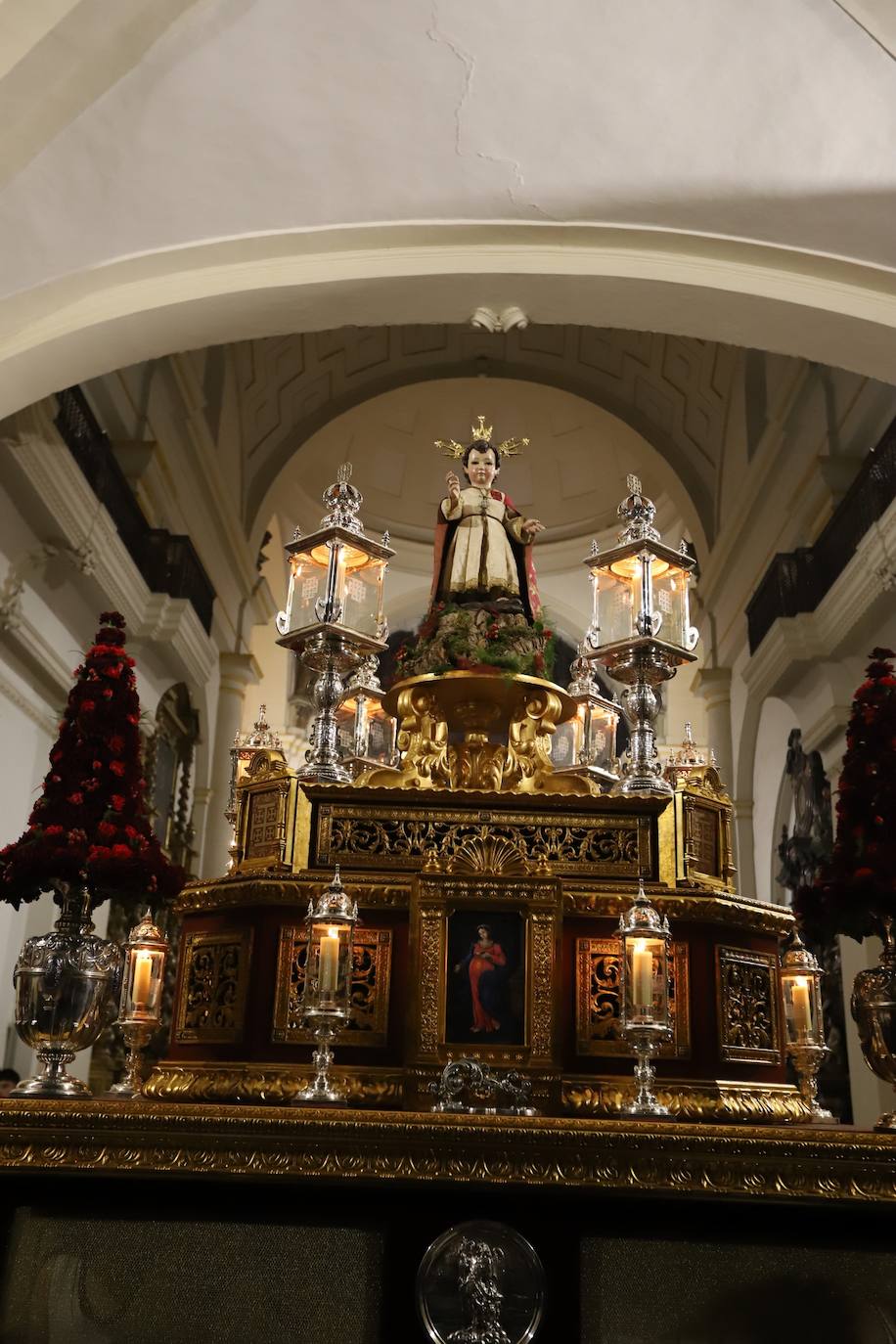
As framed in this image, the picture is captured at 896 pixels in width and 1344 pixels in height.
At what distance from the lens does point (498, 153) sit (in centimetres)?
488

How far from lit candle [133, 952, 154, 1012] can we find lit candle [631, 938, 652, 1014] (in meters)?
2.17

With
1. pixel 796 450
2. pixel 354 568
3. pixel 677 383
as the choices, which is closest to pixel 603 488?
pixel 677 383

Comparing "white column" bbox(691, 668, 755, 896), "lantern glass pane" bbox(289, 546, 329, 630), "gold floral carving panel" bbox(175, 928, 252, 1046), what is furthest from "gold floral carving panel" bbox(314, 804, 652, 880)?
"white column" bbox(691, 668, 755, 896)

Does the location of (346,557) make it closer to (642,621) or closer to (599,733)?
(642,621)

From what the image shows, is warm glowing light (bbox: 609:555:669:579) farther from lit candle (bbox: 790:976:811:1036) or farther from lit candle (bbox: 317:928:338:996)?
lit candle (bbox: 317:928:338:996)

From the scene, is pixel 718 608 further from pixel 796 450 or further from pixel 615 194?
pixel 615 194

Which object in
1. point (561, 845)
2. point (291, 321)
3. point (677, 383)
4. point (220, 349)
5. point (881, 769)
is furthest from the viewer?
point (677, 383)

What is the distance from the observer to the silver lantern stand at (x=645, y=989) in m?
3.46

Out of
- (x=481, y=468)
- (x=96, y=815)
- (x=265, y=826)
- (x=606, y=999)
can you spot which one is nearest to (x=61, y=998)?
(x=96, y=815)

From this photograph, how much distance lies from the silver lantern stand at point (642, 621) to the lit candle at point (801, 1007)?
930mm

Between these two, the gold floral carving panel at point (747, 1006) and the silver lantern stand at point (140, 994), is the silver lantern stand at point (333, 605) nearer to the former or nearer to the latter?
the silver lantern stand at point (140, 994)

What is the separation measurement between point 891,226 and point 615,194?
44.7 inches

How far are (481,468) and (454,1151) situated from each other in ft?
13.7

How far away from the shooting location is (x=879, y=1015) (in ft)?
10.3
